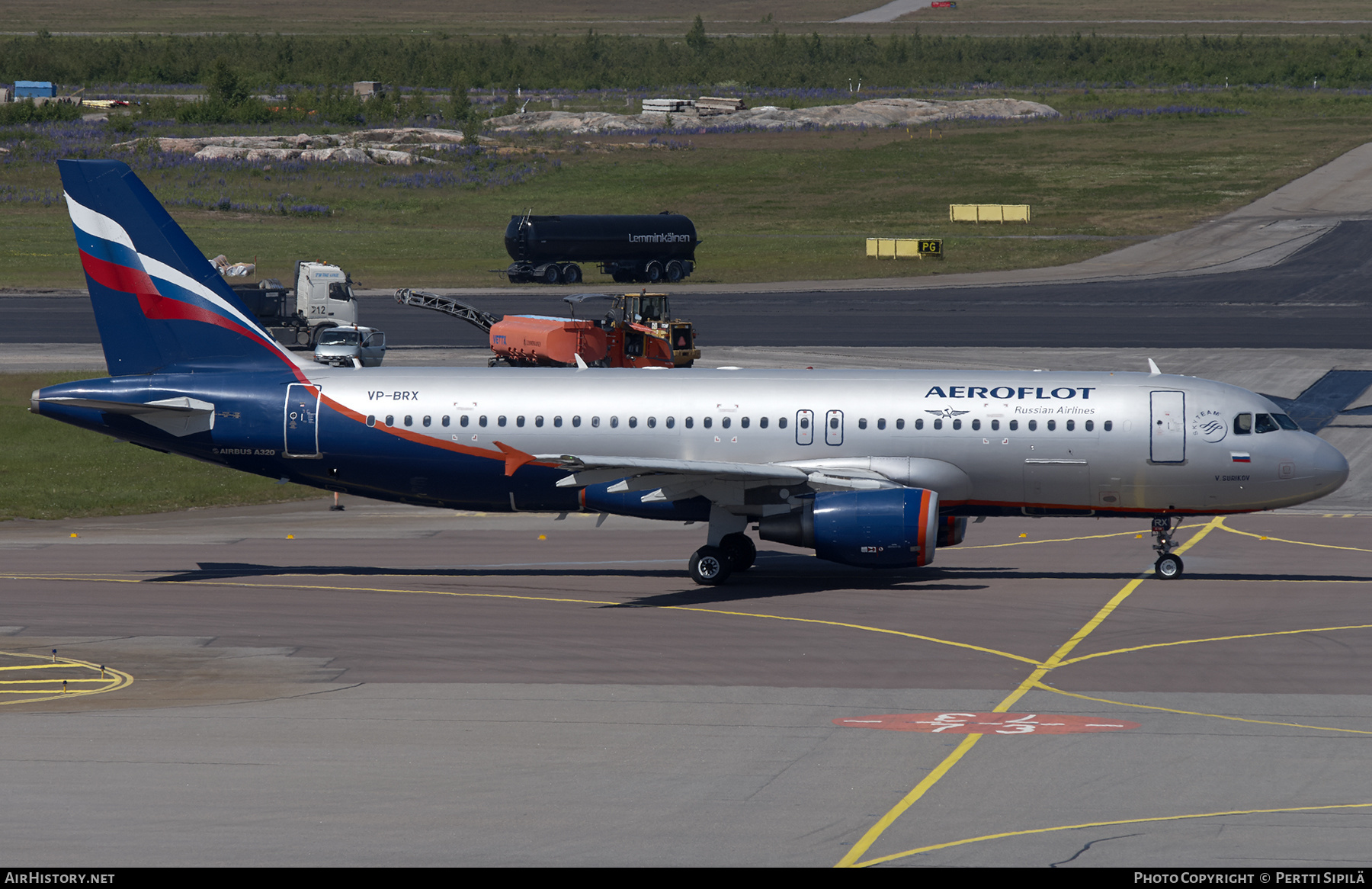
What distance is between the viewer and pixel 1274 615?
3359cm

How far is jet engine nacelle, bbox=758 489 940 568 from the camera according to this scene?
1375 inches

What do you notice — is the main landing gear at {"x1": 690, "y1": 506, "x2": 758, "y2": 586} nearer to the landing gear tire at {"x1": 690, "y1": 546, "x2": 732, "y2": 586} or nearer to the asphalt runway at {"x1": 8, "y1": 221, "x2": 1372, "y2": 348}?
the landing gear tire at {"x1": 690, "y1": 546, "x2": 732, "y2": 586}

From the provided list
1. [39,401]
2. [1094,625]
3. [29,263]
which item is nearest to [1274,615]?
[1094,625]

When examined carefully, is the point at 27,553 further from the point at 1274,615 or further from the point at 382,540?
the point at 1274,615

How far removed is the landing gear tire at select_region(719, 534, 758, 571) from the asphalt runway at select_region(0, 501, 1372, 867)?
1.45ft

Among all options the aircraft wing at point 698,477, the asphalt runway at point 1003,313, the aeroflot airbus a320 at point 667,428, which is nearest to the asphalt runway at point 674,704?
the aeroflot airbus a320 at point 667,428

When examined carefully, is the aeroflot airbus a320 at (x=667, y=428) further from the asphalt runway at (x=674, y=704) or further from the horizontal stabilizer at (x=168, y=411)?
the asphalt runway at (x=674, y=704)

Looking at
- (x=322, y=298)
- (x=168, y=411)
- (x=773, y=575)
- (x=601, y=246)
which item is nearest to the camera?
(x=168, y=411)

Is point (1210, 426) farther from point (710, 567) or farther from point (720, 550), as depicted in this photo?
point (710, 567)

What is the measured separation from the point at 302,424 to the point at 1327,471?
82.8 ft

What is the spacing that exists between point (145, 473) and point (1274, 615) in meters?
36.7

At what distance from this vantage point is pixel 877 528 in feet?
115

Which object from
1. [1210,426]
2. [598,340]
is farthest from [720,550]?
[598,340]

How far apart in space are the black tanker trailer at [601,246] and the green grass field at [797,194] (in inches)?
108
